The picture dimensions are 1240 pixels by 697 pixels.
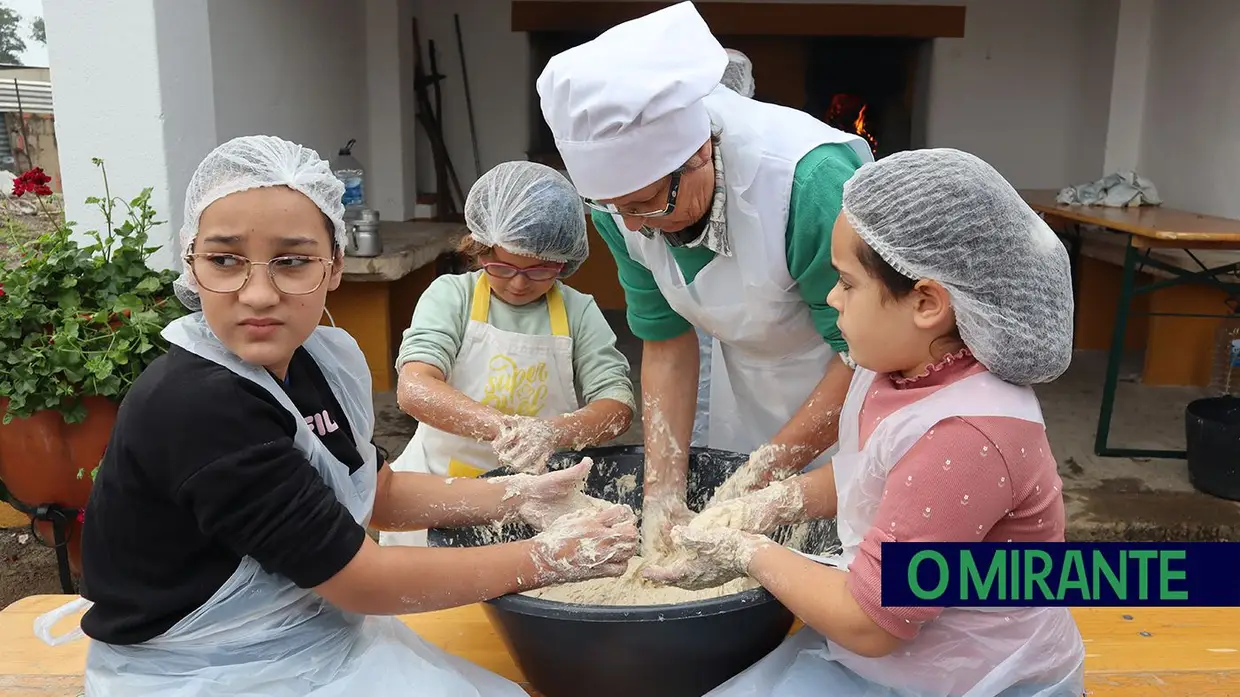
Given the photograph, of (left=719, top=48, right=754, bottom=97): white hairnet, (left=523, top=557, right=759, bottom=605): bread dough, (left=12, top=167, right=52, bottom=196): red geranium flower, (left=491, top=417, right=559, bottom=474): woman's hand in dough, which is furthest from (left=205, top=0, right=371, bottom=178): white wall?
(left=523, top=557, right=759, bottom=605): bread dough

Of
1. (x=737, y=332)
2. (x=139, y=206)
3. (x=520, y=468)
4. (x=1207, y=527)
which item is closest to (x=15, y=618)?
(x=520, y=468)

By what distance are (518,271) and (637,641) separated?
1.09 metres

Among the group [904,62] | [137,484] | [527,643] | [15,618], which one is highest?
A: [904,62]

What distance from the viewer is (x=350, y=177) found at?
4.80m

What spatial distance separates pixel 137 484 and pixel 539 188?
44.3 inches

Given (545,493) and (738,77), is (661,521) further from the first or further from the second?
(738,77)

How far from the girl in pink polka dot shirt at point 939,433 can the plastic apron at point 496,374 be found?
3.26 feet

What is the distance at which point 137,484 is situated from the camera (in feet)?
3.74

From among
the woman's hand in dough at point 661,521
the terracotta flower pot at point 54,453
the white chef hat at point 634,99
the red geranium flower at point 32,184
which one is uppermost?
the white chef hat at point 634,99

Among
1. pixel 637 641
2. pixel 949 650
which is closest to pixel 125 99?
pixel 637 641

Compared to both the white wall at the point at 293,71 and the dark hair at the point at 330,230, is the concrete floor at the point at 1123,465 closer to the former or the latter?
the white wall at the point at 293,71

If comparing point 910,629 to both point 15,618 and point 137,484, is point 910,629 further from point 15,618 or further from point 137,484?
point 15,618

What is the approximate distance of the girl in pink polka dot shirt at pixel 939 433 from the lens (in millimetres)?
1111

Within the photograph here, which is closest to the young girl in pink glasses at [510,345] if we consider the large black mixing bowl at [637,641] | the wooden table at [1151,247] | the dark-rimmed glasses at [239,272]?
the large black mixing bowl at [637,641]
